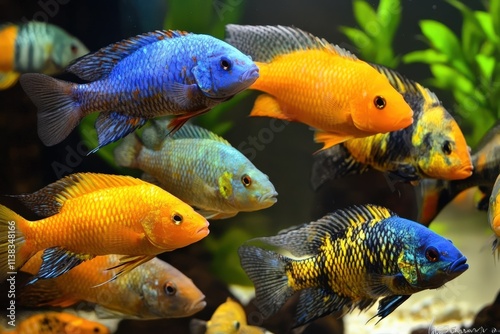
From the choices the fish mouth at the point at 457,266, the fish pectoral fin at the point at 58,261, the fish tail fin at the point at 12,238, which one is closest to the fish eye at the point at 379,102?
the fish mouth at the point at 457,266

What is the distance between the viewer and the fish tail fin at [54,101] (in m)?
1.61

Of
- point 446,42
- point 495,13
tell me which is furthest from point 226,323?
point 495,13

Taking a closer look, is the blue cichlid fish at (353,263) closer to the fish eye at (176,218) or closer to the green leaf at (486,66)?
the fish eye at (176,218)

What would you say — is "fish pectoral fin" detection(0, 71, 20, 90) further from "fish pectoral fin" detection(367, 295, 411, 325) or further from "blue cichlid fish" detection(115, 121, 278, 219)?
"fish pectoral fin" detection(367, 295, 411, 325)

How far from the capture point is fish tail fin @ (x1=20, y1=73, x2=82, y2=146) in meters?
1.61

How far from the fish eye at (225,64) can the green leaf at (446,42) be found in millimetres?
2291

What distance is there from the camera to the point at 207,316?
104 inches

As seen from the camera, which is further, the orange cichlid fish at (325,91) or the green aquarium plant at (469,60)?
the green aquarium plant at (469,60)

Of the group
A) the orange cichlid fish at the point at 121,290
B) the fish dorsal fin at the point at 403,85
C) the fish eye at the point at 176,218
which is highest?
the fish dorsal fin at the point at 403,85

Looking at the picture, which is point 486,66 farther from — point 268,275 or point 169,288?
point 169,288

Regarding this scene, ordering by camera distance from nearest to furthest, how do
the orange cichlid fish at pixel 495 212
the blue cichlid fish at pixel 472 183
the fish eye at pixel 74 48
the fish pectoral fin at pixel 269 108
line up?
the orange cichlid fish at pixel 495 212 < the fish pectoral fin at pixel 269 108 < the fish eye at pixel 74 48 < the blue cichlid fish at pixel 472 183

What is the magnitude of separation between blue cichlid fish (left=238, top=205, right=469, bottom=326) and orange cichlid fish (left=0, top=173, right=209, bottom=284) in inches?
16.2

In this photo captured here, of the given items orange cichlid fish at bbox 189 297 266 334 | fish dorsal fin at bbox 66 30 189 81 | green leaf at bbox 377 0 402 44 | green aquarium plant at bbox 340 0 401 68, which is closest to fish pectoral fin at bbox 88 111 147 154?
fish dorsal fin at bbox 66 30 189 81

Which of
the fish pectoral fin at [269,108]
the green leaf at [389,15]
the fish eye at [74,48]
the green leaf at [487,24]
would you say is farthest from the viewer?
the green leaf at [487,24]
